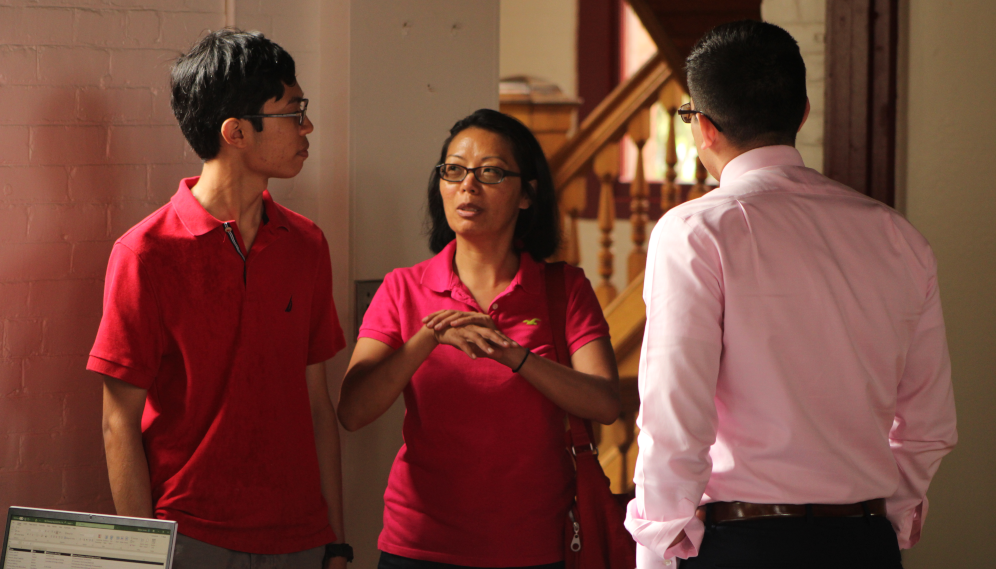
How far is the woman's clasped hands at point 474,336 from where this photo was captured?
1.83m

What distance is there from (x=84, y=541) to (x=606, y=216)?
11.7 feet

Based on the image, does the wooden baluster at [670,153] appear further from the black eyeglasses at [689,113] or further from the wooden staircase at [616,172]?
the black eyeglasses at [689,113]

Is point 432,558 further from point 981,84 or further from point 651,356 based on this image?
point 981,84

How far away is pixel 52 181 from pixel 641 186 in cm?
334

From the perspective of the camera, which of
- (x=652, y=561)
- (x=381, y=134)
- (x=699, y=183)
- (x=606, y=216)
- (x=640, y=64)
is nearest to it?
(x=652, y=561)

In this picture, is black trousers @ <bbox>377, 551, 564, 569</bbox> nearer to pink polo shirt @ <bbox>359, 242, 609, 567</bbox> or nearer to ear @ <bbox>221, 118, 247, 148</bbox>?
pink polo shirt @ <bbox>359, 242, 609, 567</bbox>

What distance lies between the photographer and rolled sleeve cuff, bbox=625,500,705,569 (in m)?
1.44

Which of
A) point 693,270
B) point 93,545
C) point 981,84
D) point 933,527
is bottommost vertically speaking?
point 933,527

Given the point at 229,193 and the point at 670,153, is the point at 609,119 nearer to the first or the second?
the point at 670,153

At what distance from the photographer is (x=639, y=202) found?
4910mm

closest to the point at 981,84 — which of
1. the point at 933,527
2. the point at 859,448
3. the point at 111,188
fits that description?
the point at 933,527

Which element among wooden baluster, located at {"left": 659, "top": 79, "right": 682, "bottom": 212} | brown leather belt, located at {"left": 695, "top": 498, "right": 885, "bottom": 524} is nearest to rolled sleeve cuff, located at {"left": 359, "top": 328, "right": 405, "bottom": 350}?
brown leather belt, located at {"left": 695, "top": 498, "right": 885, "bottom": 524}

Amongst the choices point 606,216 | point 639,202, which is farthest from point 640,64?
point 606,216

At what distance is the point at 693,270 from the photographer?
1.43 m
